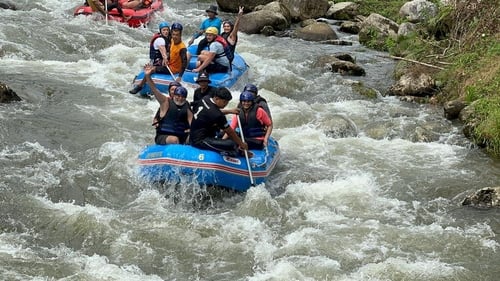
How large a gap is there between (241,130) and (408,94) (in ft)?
17.2

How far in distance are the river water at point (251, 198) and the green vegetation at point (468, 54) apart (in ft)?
1.49

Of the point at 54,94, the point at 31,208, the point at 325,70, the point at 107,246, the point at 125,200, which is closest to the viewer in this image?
the point at 107,246

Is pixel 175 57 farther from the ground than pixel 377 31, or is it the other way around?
pixel 175 57

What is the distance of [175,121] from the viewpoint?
8.84m

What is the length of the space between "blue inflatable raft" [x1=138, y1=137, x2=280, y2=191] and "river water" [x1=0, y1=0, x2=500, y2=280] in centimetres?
15

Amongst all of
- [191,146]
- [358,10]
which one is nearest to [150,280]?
[191,146]

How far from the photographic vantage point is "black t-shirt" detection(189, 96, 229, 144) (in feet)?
27.4

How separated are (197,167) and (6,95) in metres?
4.61

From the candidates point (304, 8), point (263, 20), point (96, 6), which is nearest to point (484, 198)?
point (263, 20)

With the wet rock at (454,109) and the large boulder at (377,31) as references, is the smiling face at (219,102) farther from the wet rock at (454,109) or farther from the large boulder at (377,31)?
the large boulder at (377,31)

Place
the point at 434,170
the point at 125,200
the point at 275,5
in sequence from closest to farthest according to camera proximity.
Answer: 1. the point at 125,200
2. the point at 434,170
3. the point at 275,5

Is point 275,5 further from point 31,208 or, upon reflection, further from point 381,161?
point 31,208

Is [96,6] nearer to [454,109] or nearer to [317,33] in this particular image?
[317,33]

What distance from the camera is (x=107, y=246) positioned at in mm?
7109
